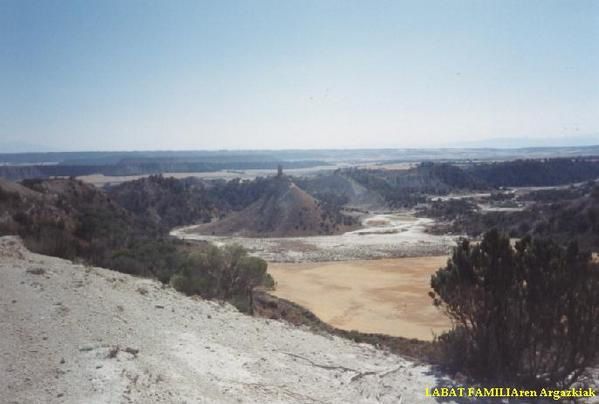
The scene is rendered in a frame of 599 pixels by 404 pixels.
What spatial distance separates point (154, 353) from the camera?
1009 centimetres

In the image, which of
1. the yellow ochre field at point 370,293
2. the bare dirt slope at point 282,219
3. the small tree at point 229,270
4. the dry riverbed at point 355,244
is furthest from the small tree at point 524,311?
the bare dirt slope at point 282,219

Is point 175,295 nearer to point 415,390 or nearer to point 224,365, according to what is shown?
point 224,365

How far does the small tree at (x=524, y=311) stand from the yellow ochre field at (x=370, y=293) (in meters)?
6.50

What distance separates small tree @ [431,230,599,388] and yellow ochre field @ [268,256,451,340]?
6498 mm

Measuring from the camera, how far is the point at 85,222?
33562 millimetres

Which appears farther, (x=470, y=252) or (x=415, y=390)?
(x=470, y=252)

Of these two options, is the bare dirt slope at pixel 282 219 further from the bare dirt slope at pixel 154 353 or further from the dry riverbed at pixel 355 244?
the bare dirt slope at pixel 154 353

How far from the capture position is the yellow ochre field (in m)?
25.5

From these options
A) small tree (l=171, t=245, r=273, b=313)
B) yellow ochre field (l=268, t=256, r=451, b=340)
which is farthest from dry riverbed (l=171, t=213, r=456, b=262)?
small tree (l=171, t=245, r=273, b=313)

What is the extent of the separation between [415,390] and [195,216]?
75.3 metres

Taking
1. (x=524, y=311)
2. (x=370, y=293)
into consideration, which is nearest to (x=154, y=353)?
(x=524, y=311)

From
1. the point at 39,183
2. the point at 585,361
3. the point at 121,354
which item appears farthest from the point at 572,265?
the point at 39,183

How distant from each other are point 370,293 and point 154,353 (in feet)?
83.1

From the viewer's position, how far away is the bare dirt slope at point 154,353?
822 cm
